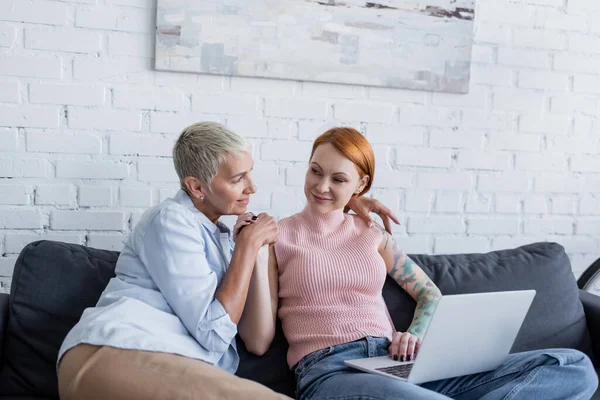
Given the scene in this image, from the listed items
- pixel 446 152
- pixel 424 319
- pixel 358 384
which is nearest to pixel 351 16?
pixel 446 152

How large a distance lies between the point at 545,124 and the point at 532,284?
2.63ft

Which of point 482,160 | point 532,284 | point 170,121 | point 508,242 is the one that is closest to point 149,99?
point 170,121

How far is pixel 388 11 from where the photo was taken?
263cm

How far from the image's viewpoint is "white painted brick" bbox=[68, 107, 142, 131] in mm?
2359

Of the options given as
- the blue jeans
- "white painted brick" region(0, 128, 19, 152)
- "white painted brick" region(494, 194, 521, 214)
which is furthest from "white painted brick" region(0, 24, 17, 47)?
"white painted brick" region(494, 194, 521, 214)

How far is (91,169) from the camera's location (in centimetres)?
239

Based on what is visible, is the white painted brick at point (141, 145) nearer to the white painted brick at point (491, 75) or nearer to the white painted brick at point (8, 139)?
the white painted brick at point (8, 139)

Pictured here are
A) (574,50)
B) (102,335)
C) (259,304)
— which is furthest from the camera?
(574,50)

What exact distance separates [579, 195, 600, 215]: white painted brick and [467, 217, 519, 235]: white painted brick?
30 centimetres

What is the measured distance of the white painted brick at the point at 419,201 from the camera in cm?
276

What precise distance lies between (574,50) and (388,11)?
81 cm

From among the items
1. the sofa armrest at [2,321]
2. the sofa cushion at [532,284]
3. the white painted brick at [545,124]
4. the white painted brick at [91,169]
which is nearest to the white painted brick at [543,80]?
the white painted brick at [545,124]

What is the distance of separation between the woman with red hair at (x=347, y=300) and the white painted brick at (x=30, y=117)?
0.78 m

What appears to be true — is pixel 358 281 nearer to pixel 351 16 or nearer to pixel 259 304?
pixel 259 304
